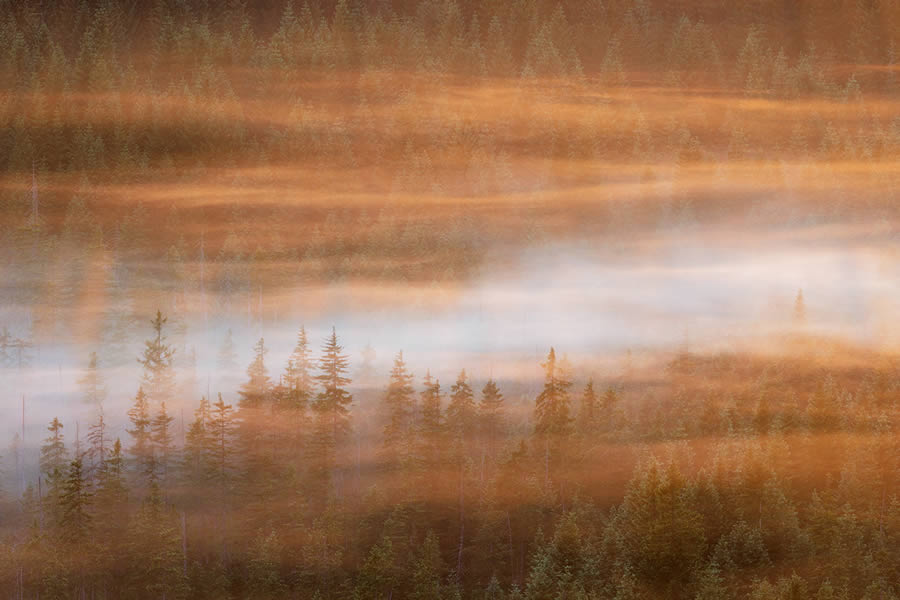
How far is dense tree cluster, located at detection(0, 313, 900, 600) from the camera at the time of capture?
5148 millimetres

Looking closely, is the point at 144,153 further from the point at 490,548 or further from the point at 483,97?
the point at 490,548

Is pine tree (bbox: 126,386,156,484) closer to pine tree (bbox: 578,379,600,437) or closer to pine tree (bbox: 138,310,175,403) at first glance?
pine tree (bbox: 138,310,175,403)

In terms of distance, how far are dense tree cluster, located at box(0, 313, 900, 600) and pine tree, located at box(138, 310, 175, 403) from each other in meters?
0.01

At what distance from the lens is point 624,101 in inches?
237

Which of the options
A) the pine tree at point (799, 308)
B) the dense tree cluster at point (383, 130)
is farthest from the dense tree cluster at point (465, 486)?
the dense tree cluster at point (383, 130)

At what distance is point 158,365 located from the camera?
623cm

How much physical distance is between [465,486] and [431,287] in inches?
50.8

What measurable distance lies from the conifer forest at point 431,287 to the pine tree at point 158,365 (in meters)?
0.02

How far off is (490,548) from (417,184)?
2.16m

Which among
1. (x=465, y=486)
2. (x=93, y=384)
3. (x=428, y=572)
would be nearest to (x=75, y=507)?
(x=93, y=384)

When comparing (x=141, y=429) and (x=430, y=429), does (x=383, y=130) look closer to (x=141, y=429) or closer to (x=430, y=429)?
(x=430, y=429)

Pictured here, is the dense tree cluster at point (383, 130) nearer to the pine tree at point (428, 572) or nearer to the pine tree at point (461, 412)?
the pine tree at point (461, 412)

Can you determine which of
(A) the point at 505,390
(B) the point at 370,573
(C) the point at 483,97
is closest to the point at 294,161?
(C) the point at 483,97

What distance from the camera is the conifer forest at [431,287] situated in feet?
17.8
